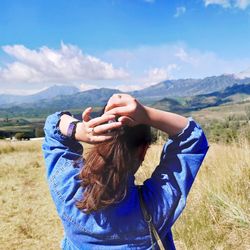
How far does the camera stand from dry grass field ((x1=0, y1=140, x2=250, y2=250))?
394 cm

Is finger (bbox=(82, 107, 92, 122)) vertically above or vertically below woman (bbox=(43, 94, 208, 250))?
above

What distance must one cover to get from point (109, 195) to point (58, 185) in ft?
0.84

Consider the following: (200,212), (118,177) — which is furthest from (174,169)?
(200,212)

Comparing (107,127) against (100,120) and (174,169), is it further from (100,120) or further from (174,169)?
(174,169)

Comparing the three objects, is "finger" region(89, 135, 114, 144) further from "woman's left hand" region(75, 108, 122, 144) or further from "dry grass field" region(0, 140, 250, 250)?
"dry grass field" region(0, 140, 250, 250)

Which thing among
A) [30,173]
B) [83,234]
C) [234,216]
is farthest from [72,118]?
[30,173]

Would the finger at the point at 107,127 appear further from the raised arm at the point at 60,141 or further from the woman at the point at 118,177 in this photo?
the raised arm at the point at 60,141

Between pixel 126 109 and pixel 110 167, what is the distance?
267mm

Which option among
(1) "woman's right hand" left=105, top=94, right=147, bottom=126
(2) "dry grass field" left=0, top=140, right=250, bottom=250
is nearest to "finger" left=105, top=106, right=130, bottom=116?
(1) "woman's right hand" left=105, top=94, right=147, bottom=126

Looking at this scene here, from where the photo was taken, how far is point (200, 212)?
431cm

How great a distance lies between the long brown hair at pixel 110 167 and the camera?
1.47 metres

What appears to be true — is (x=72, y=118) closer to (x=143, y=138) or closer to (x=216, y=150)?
(x=143, y=138)

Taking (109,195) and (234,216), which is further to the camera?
(234,216)

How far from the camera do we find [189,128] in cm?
154
